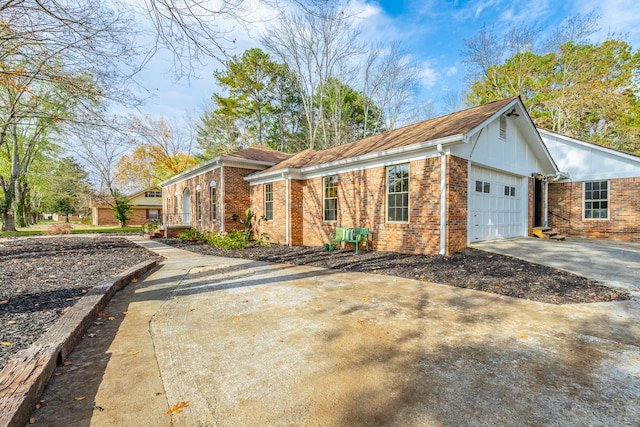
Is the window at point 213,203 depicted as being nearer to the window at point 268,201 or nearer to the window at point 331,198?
the window at point 268,201

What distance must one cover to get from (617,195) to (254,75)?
79.0 ft

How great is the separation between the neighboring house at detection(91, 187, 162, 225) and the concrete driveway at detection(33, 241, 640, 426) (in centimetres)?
3592

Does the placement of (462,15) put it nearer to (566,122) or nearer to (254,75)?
(566,122)

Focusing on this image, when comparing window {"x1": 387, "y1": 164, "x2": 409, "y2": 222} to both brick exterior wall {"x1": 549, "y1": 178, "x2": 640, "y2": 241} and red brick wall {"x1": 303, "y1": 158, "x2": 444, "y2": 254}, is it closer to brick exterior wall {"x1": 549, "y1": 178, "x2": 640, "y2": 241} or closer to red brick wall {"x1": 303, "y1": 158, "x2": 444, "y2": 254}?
red brick wall {"x1": 303, "y1": 158, "x2": 444, "y2": 254}

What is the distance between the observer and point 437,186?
757 centimetres

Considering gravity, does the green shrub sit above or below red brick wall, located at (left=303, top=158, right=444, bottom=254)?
below

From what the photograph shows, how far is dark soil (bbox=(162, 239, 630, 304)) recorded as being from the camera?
15.6ft

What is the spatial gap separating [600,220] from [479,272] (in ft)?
32.1

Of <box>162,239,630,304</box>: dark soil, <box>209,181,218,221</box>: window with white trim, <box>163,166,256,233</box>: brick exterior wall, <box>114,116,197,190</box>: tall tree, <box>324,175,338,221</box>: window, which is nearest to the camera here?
<box>162,239,630,304</box>: dark soil

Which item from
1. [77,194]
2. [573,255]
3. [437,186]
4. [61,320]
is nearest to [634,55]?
[573,255]

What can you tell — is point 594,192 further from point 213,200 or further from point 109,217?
point 109,217

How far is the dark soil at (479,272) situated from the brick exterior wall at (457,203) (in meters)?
0.36

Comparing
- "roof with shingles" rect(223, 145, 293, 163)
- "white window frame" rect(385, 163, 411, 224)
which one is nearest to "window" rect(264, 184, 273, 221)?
"roof with shingles" rect(223, 145, 293, 163)

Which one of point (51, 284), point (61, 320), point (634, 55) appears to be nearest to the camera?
point (61, 320)
